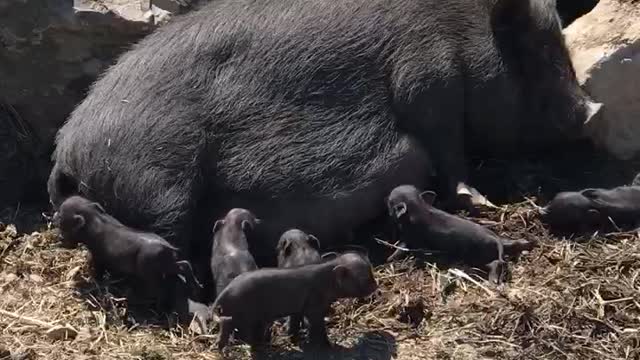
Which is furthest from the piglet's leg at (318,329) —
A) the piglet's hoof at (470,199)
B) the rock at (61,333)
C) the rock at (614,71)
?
the rock at (614,71)

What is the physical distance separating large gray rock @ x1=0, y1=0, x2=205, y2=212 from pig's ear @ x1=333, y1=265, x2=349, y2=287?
2.29 m

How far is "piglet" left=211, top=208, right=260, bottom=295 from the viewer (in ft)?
18.2

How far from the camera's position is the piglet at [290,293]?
202 inches

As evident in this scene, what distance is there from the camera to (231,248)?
222 inches

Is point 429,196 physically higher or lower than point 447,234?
higher

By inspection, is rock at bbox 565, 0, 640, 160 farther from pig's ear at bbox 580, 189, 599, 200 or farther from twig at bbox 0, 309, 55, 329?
twig at bbox 0, 309, 55, 329

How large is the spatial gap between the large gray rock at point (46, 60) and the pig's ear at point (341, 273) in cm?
229

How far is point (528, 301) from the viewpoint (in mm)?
5551

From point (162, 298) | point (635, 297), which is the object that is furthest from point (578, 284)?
point (162, 298)

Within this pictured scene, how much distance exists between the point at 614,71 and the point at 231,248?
245 centimetres

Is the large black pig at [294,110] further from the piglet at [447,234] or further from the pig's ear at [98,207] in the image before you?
the piglet at [447,234]

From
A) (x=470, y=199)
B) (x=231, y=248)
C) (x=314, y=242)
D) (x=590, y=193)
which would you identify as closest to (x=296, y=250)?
(x=314, y=242)

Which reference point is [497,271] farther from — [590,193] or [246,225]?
[246,225]

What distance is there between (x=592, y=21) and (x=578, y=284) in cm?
192
